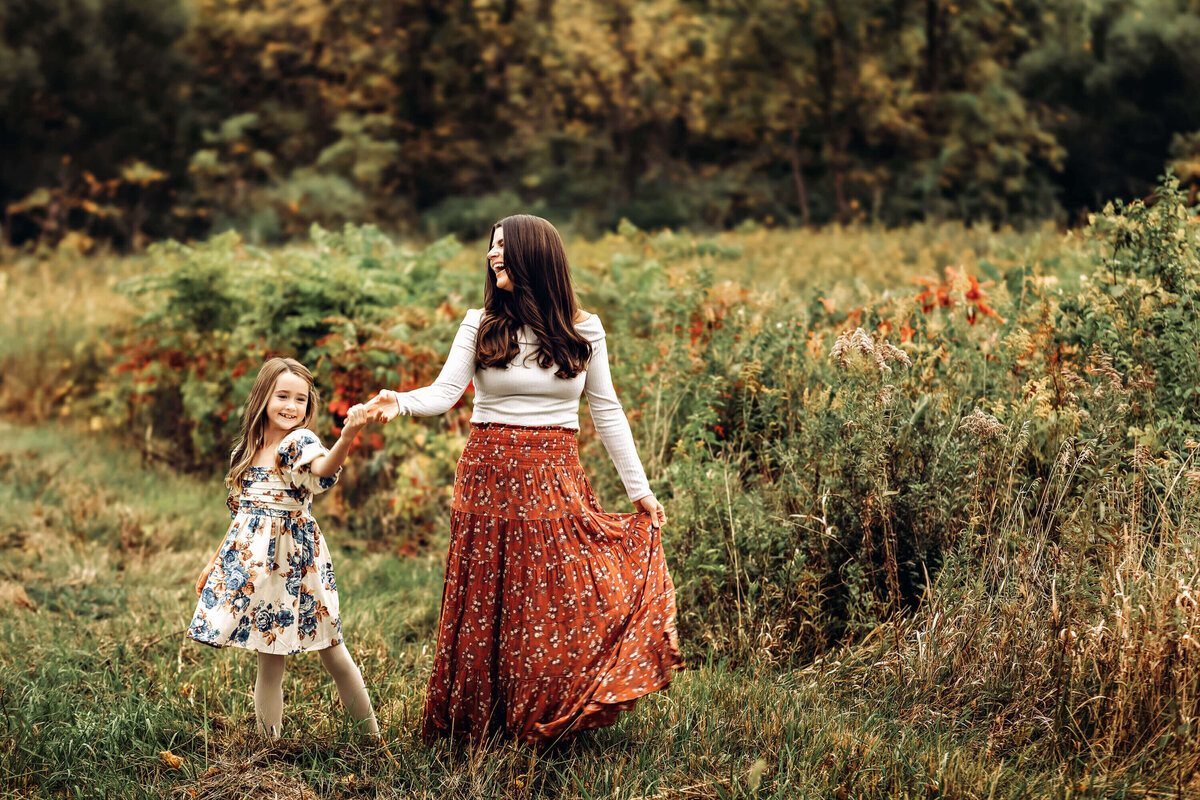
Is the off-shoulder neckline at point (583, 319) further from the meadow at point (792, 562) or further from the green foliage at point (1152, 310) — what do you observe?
the green foliage at point (1152, 310)

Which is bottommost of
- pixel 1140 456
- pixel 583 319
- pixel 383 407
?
pixel 1140 456

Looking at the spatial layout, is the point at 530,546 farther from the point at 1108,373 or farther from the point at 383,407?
the point at 1108,373

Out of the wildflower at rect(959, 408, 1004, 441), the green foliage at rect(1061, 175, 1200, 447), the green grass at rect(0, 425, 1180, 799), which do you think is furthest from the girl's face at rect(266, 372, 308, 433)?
the green foliage at rect(1061, 175, 1200, 447)

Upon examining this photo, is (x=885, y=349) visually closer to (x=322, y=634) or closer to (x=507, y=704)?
(x=507, y=704)

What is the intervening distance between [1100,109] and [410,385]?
19.4 m

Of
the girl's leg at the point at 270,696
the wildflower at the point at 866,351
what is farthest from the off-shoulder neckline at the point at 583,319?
the girl's leg at the point at 270,696

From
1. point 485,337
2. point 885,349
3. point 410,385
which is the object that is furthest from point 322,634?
point 410,385

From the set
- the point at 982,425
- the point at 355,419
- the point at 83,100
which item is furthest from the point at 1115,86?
the point at 83,100

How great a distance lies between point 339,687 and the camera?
11.6 feet

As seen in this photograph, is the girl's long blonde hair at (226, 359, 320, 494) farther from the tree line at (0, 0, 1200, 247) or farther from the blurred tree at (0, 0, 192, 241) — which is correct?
the blurred tree at (0, 0, 192, 241)

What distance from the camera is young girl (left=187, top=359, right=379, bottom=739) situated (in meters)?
3.29

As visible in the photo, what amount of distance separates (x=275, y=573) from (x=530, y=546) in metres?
0.86

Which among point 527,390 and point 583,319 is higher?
point 583,319

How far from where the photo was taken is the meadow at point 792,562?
3.18 meters
